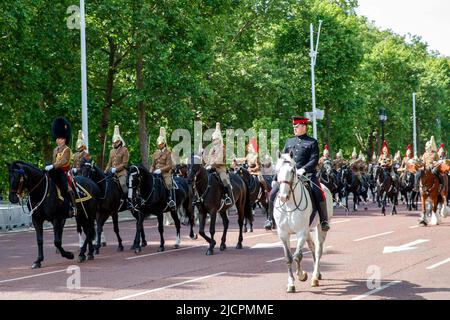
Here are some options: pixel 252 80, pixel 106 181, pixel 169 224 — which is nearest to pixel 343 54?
pixel 252 80

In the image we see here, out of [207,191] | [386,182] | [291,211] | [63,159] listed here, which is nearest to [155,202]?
[207,191]

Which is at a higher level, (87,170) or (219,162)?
(219,162)

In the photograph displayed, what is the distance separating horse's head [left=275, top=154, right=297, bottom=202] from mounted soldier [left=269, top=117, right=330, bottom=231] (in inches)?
30.4

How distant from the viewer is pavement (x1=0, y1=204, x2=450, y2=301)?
12.0 meters

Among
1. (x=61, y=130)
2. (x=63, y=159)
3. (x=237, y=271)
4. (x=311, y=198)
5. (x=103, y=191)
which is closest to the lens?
(x=311, y=198)

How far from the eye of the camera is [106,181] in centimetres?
1919

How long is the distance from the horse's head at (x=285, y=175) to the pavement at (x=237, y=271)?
4.89 ft

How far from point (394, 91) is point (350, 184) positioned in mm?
44536

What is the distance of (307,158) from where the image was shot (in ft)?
43.0

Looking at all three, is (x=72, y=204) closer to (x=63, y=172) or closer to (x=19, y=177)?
(x=63, y=172)

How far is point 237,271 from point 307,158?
2.87m

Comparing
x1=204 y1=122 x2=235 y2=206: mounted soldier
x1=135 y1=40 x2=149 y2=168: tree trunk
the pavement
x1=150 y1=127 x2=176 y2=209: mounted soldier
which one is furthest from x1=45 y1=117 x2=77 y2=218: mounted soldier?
x1=135 y1=40 x2=149 y2=168: tree trunk
